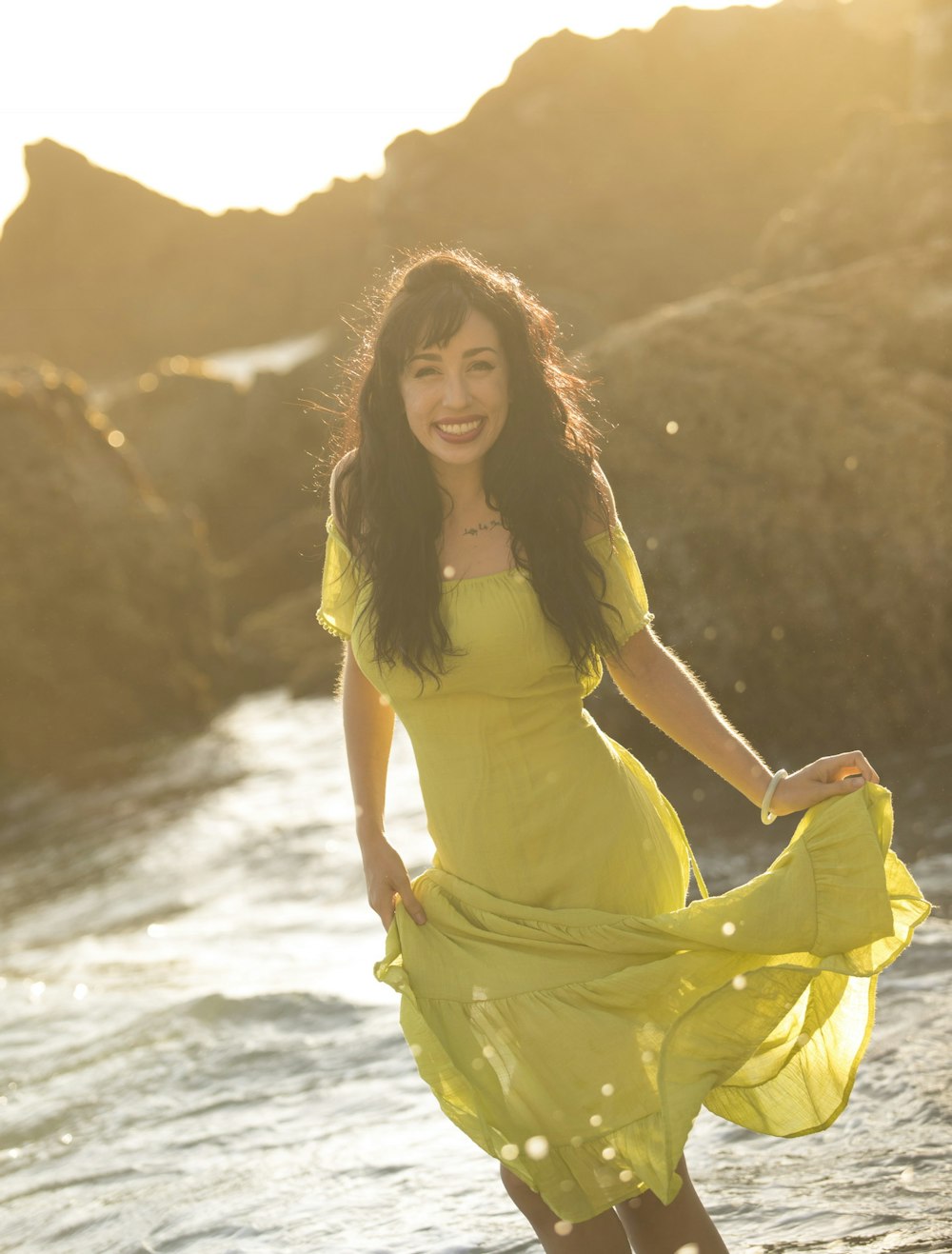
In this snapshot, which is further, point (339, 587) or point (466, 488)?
point (339, 587)

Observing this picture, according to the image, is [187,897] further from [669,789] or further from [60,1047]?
[669,789]

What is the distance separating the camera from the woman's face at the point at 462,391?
2.83m

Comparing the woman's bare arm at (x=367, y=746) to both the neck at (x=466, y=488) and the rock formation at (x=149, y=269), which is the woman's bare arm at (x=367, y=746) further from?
the rock formation at (x=149, y=269)

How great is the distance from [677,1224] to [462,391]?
1.69 meters

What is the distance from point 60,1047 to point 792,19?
6654 centimetres

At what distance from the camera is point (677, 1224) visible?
2693 mm

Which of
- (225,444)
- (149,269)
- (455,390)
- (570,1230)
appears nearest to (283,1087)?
(570,1230)

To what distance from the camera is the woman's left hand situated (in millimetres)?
2664

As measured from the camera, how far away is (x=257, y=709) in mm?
15812

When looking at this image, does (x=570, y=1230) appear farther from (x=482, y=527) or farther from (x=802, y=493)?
(x=802, y=493)

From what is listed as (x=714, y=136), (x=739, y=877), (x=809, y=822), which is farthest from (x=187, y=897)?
(x=714, y=136)

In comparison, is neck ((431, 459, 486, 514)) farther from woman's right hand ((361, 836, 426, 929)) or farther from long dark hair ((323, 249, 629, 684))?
woman's right hand ((361, 836, 426, 929))

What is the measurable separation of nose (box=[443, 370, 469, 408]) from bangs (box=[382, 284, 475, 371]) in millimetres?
69

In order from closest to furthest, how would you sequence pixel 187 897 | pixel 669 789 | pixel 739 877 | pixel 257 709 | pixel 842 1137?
pixel 842 1137 < pixel 739 877 < pixel 669 789 < pixel 187 897 < pixel 257 709
